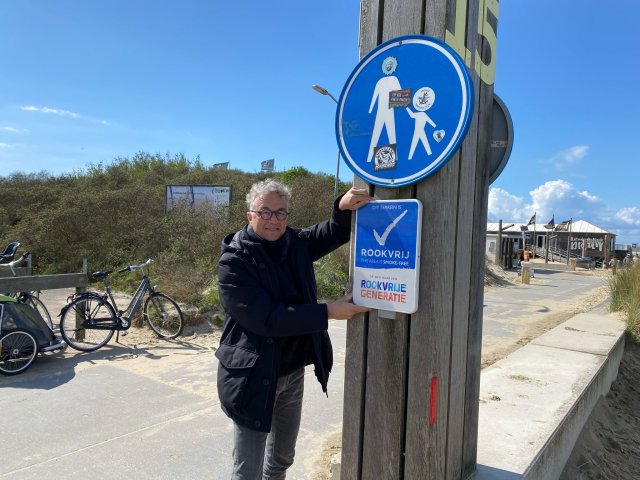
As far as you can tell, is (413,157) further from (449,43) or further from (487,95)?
(487,95)

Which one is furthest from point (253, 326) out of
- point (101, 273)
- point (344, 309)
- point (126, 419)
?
point (101, 273)

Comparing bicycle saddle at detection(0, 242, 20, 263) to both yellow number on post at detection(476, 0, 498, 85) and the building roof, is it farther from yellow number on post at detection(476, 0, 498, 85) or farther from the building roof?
the building roof

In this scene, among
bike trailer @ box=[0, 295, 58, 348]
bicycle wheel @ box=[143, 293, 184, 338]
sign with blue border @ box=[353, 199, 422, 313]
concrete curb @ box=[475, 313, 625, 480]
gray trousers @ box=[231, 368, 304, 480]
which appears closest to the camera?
sign with blue border @ box=[353, 199, 422, 313]

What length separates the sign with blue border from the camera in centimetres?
182

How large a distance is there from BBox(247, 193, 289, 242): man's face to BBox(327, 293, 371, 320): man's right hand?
45cm

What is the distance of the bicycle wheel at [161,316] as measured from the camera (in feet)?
22.6

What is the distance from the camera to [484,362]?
5.88 meters

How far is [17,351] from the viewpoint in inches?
195

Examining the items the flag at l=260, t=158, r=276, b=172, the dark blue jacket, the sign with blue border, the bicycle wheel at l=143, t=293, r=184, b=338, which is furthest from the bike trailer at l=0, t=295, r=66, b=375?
the flag at l=260, t=158, r=276, b=172

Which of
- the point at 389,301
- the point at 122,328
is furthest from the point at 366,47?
the point at 122,328

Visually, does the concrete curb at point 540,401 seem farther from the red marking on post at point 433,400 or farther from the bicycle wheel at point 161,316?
the bicycle wheel at point 161,316

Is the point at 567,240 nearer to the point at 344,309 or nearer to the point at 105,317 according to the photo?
the point at 105,317

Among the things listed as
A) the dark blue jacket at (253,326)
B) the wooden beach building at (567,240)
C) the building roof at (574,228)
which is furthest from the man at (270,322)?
the building roof at (574,228)

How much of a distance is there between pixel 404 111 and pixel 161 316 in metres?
6.03
